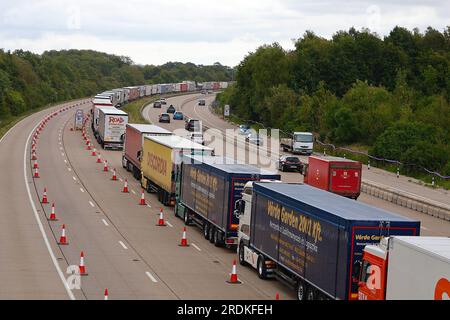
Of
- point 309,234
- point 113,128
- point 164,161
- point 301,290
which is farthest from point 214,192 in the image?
point 113,128

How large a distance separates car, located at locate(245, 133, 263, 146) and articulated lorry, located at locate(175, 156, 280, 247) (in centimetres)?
4149

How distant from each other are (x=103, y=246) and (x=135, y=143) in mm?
22669

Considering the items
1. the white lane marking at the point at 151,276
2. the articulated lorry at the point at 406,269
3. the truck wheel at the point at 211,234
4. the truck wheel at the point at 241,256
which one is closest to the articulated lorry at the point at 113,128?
the truck wheel at the point at 211,234

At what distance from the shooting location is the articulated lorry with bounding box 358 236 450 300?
52.5ft

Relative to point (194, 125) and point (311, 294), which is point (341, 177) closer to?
point (311, 294)

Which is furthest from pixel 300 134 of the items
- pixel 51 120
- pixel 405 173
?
pixel 51 120

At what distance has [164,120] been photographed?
336ft

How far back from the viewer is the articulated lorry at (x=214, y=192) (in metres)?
30.8

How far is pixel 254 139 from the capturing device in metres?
81.1

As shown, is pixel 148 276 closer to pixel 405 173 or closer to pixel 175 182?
pixel 175 182

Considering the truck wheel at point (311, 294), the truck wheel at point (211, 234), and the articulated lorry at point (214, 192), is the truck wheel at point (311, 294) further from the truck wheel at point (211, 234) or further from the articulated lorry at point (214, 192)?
the truck wheel at point (211, 234)

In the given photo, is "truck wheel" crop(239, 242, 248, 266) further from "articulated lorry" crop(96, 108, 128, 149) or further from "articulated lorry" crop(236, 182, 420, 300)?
"articulated lorry" crop(96, 108, 128, 149)

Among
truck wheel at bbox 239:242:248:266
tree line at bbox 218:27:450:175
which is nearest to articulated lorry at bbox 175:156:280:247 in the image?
truck wheel at bbox 239:242:248:266

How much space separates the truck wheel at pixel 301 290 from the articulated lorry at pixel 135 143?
28.4 m
